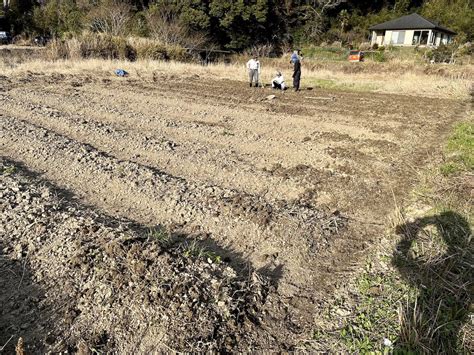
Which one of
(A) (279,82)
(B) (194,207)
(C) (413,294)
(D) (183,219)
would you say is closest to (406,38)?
(A) (279,82)

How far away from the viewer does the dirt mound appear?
2.70 meters

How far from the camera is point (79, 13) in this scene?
1294 inches

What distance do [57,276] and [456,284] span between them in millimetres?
3695

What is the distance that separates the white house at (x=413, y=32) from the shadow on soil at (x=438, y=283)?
39390mm

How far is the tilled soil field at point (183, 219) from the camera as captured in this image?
9.36 feet

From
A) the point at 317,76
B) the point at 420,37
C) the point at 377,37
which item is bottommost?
the point at 317,76

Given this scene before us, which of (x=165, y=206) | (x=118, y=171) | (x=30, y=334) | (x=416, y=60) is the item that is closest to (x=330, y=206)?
(x=165, y=206)

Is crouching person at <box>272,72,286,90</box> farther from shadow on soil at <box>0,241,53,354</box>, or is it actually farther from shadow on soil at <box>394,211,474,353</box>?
shadow on soil at <box>0,241,53,354</box>

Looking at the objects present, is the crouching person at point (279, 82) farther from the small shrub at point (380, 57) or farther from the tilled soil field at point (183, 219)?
the small shrub at point (380, 57)

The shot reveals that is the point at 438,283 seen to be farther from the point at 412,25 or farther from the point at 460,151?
the point at 412,25

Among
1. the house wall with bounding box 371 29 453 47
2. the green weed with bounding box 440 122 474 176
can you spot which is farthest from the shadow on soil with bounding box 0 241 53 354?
the house wall with bounding box 371 29 453 47

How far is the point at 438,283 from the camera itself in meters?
3.30

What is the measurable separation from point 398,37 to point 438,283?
4355 centimetres

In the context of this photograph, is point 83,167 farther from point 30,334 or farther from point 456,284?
point 456,284
